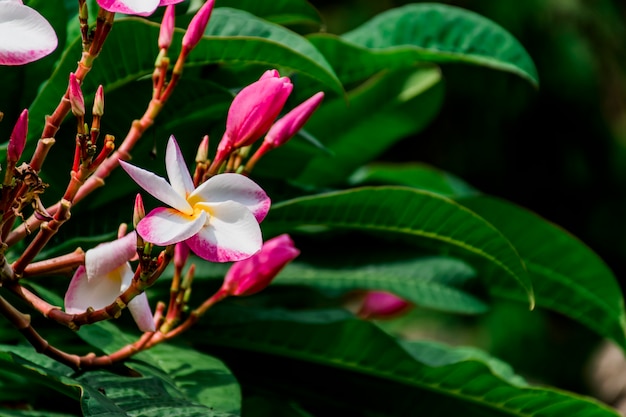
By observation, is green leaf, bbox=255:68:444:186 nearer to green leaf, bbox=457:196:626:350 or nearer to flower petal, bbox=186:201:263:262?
green leaf, bbox=457:196:626:350

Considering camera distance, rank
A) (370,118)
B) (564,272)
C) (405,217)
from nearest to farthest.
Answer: (405,217), (564,272), (370,118)

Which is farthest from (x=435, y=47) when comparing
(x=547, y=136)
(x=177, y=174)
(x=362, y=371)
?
(x=547, y=136)

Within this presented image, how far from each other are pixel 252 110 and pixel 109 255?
0.11 meters

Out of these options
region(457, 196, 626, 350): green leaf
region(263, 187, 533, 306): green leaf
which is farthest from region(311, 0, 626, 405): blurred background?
region(263, 187, 533, 306): green leaf

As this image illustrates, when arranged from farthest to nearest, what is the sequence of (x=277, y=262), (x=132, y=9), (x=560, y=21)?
(x=560, y=21), (x=277, y=262), (x=132, y=9)

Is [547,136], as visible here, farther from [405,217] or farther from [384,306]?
[405,217]

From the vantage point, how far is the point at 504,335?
3.44m

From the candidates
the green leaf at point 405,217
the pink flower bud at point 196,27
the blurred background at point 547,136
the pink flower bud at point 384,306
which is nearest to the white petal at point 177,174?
the pink flower bud at point 196,27

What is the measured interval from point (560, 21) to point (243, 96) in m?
3.39

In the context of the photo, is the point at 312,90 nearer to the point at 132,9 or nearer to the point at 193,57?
the point at 193,57

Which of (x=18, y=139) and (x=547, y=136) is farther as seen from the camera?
(x=547, y=136)

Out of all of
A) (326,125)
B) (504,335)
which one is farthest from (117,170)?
(504,335)

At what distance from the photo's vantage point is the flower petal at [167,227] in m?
0.44

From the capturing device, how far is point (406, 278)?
904 millimetres
